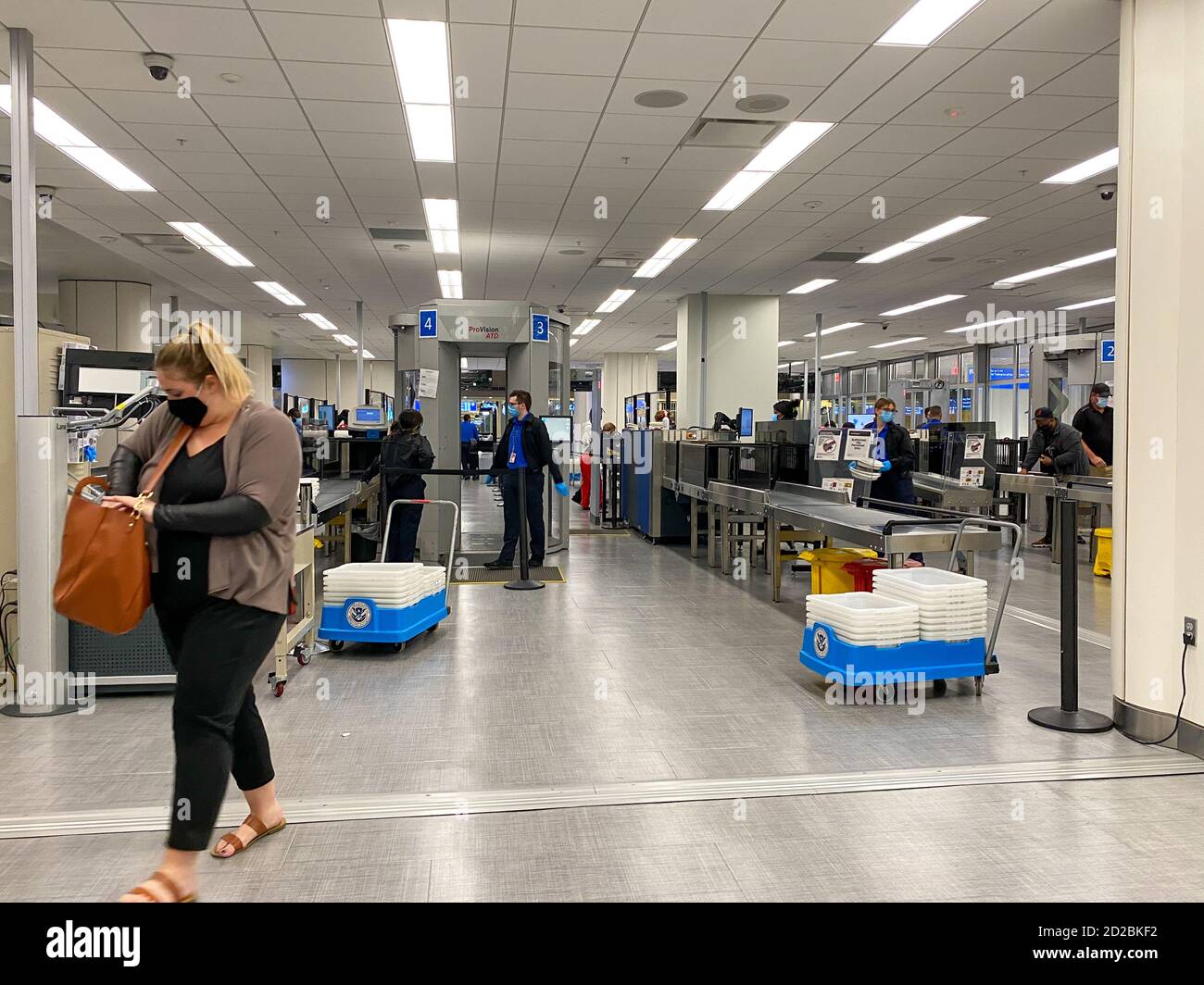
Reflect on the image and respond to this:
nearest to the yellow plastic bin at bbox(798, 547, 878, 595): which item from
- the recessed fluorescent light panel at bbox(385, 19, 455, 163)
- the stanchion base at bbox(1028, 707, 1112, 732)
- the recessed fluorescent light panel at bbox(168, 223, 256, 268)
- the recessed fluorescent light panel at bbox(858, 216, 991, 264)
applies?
the stanchion base at bbox(1028, 707, 1112, 732)

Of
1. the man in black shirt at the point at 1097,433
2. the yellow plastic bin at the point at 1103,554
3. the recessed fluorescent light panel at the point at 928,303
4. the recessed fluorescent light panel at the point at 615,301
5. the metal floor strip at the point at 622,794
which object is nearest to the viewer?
the metal floor strip at the point at 622,794

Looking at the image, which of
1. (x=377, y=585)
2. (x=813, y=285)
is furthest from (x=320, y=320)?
(x=377, y=585)

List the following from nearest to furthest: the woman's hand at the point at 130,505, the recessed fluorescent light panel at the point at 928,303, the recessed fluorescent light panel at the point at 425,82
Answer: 1. the woman's hand at the point at 130,505
2. the recessed fluorescent light panel at the point at 425,82
3. the recessed fluorescent light panel at the point at 928,303

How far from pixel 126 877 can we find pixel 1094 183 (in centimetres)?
901

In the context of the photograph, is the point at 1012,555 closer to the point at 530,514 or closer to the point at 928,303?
the point at 530,514

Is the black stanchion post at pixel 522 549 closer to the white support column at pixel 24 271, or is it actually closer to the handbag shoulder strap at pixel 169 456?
the white support column at pixel 24 271

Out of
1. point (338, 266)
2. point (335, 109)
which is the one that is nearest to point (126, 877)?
point (335, 109)

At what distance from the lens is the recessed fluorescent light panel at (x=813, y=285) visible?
1353 centimetres

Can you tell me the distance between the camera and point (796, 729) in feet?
13.9

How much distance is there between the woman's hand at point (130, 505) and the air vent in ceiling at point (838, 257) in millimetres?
10284

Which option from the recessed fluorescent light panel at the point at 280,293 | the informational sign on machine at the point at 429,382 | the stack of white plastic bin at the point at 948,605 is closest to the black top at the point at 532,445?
the informational sign on machine at the point at 429,382

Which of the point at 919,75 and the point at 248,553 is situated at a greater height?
the point at 919,75
